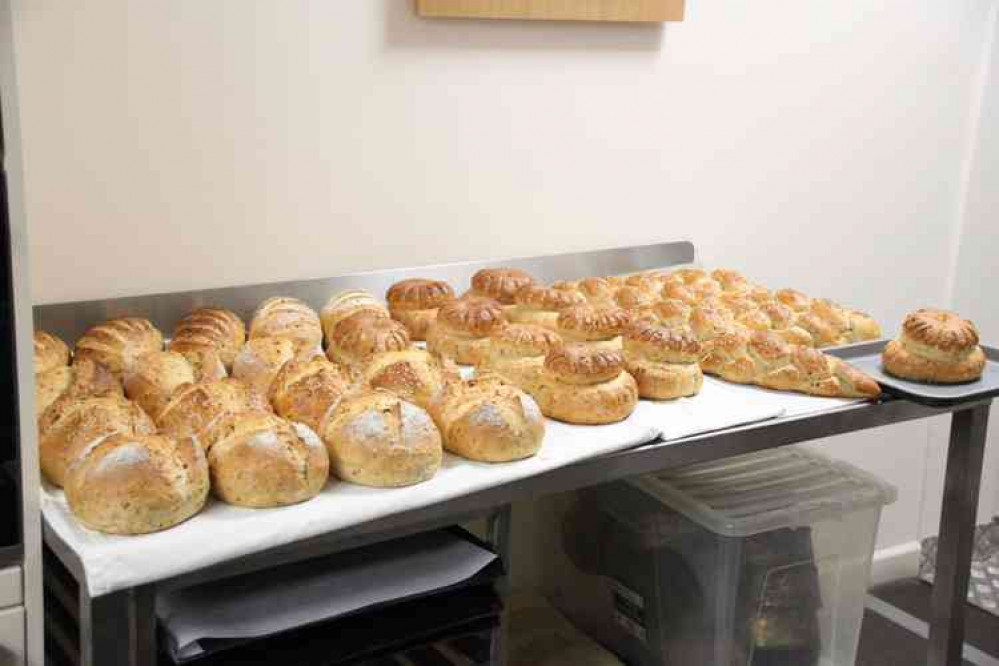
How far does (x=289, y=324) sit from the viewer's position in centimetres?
181

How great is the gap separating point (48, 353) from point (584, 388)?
760 millimetres

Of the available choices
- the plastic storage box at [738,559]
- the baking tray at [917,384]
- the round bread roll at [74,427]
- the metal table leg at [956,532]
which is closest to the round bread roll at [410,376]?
the round bread roll at [74,427]

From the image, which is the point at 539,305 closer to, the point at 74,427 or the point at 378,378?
the point at 378,378

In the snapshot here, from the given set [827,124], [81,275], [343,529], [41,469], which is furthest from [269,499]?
[827,124]

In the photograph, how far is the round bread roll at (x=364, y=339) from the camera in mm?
1721

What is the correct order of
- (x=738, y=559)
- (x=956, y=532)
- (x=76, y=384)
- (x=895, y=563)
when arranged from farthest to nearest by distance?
(x=895, y=563)
(x=956, y=532)
(x=738, y=559)
(x=76, y=384)

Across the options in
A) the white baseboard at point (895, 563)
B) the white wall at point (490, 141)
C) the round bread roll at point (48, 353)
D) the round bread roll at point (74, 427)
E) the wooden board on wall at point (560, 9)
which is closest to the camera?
the round bread roll at point (74, 427)

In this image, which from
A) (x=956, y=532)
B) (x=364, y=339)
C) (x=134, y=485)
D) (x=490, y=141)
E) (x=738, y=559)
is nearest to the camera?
(x=134, y=485)

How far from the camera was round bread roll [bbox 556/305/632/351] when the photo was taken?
6.00 ft

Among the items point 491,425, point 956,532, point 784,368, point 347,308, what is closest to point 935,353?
point 784,368

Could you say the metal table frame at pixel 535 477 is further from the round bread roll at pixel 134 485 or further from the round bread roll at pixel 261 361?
the round bread roll at pixel 261 361

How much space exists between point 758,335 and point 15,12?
50.4 inches

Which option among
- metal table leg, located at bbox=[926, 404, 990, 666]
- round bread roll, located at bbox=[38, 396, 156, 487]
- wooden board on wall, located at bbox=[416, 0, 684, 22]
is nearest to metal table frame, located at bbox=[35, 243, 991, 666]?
metal table leg, located at bbox=[926, 404, 990, 666]

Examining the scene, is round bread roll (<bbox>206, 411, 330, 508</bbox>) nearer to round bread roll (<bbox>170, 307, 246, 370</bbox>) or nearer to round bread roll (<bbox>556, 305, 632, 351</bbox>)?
round bread roll (<bbox>170, 307, 246, 370</bbox>)
